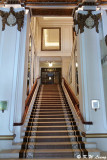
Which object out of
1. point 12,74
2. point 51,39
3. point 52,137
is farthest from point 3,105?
point 51,39

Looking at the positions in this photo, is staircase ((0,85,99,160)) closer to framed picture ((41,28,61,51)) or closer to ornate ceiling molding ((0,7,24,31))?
ornate ceiling molding ((0,7,24,31))

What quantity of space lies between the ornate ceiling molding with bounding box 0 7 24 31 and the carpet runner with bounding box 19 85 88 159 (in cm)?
367

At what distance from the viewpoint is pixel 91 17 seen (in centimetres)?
509

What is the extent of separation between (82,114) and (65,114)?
153cm

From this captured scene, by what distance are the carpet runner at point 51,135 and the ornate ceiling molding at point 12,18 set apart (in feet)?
12.0

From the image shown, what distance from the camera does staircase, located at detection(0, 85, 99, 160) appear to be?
3707 millimetres

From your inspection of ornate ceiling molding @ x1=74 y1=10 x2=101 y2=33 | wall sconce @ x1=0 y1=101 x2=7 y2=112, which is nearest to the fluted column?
ornate ceiling molding @ x1=74 y1=10 x2=101 y2=33

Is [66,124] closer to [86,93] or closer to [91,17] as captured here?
[86,93]

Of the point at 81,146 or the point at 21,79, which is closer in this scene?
the point at 81,146

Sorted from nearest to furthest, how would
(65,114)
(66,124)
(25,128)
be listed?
(25,128) < (66,124) < (65,114)

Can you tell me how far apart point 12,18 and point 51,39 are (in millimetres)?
7661

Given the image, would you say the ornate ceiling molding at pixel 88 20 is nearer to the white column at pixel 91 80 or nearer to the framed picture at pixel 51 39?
the white column at pixel 91 80

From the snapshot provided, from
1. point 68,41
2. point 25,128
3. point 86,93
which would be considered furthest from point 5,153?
point 68,41

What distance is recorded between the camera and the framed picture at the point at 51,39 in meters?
12.1
